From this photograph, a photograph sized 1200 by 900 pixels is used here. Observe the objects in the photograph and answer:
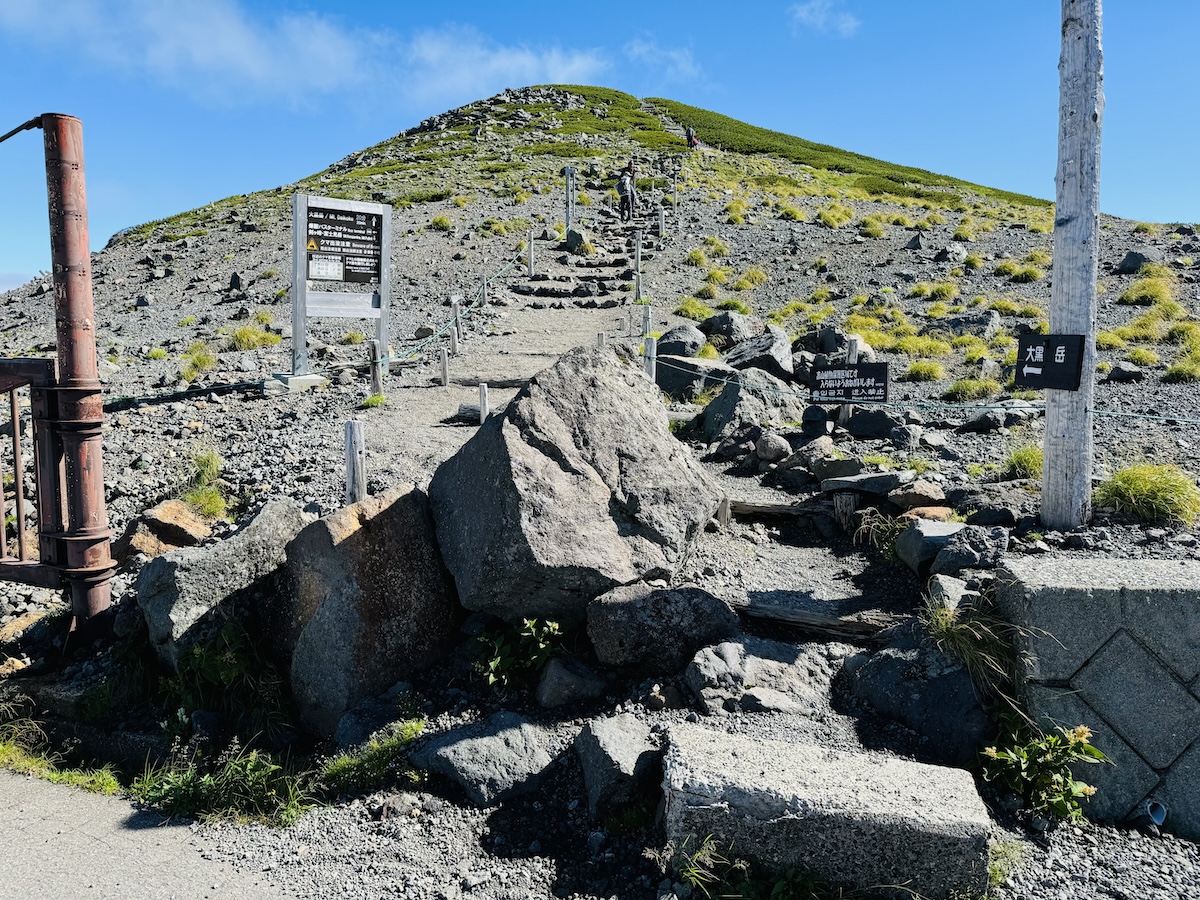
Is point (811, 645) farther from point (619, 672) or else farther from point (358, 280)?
point (358, 280)

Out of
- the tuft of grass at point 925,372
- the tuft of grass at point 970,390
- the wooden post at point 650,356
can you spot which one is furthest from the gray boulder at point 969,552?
the tuft of grass at point 925,372

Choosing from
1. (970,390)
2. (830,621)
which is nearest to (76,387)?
(830,621)

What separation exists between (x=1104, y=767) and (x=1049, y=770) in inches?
14.3

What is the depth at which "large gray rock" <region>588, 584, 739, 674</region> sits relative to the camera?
5.32 m

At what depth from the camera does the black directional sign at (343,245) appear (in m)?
14.9

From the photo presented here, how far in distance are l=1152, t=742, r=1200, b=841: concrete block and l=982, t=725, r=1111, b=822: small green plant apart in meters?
0.37

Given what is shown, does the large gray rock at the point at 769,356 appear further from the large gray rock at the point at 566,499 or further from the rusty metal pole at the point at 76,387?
the rusty metal pole at the point at 76,387

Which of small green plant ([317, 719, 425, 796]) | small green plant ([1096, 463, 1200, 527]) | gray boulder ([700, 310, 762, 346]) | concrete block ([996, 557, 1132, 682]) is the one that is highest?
gray boulder ([700, 310, 762, 346])

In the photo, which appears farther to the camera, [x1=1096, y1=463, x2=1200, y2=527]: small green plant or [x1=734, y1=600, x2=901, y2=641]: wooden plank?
[x1=1096, y1=463, x2=1200, y2=527]: small green plant

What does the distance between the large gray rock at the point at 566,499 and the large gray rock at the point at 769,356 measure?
697 cm

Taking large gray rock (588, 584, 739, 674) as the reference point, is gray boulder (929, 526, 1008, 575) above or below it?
above

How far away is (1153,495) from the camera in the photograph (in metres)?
6.27

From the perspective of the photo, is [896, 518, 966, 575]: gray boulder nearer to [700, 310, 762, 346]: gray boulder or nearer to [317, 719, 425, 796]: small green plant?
[317, 719, 425, 796]: small green plant

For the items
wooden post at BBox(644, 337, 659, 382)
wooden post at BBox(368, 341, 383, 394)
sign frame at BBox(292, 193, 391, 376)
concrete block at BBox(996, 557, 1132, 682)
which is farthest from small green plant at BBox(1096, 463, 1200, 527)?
sign frame at BBox(292, 193, 391, 376)
